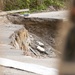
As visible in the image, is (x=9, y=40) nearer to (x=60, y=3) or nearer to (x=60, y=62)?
(x=60, y=62)

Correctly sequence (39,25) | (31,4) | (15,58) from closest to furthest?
(15,58) < (39,25) < (31,4)

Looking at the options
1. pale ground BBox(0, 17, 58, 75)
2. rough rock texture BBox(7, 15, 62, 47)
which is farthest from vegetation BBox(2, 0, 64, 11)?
pale ground BBox(0, 17, 58, 75)

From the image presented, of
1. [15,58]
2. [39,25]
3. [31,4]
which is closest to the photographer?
[15,58]

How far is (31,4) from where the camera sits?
21141 mm

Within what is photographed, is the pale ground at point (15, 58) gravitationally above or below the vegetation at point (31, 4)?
above

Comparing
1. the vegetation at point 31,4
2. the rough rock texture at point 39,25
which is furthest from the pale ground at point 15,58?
the vegetation at point 31,4

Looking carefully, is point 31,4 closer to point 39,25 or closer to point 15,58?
point 39,25

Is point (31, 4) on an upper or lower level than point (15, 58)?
lower

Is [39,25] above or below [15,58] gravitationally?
below

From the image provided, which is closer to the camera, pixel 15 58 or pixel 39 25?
pixel 15 58

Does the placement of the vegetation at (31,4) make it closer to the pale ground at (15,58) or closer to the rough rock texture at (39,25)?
the rough rock texture at (39,25)

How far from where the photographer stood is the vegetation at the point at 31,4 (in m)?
18.8

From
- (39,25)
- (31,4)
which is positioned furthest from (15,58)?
(31,4)

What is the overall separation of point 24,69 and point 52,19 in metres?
9.61
